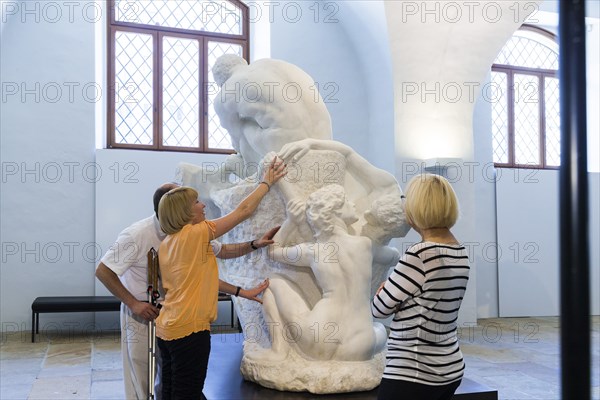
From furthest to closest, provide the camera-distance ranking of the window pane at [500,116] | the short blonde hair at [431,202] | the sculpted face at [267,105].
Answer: the window pane at [500,116] < the sculpted face at [267,105] < the short blonde hair at [431,202]

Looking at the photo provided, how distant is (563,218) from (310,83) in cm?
324

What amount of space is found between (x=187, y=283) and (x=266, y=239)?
0.79 m

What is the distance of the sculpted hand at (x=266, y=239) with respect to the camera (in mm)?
3016

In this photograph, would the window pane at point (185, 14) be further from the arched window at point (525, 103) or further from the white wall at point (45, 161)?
the arched window at point (525, 103)

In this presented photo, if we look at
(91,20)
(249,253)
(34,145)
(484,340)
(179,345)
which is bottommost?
(484,340)

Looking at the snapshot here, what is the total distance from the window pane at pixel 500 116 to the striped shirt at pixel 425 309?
7.41 metres

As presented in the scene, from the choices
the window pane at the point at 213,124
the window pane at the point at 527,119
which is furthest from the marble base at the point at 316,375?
the window pane at the point at 527,119

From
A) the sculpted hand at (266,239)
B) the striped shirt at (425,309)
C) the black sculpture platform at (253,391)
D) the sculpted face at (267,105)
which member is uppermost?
the sculpted face at (267,105)

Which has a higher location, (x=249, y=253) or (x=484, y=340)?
(x=249, y=253)

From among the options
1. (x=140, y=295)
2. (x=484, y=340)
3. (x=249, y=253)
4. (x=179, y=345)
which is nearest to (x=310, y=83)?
(x=249, y=253)

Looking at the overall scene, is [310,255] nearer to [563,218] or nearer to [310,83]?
[310,83]

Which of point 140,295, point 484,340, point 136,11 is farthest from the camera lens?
point 136,11

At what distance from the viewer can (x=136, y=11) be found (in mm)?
7738

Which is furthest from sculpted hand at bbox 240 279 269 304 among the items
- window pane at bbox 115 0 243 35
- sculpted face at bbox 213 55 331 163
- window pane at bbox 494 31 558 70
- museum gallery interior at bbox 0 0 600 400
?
window pane at bbox 494 31 558 70
